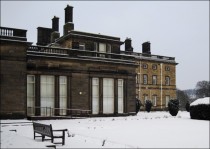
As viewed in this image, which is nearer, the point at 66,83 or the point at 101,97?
the point at 66,83

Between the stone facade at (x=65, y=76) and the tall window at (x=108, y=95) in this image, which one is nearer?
the stone facade at (x=65, y=76)

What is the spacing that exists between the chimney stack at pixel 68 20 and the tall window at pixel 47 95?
8.72 meters

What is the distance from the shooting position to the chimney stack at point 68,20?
35.8 m

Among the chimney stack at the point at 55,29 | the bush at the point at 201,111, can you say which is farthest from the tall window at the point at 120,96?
the chimney stack at the point at 55,29

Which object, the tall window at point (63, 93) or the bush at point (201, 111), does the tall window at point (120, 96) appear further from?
the bush at point (201, 111)

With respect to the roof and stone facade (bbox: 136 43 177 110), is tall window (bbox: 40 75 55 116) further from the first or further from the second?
stone facade (bbox: 136 43 177 110)

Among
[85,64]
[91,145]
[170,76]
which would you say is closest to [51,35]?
[85,64]

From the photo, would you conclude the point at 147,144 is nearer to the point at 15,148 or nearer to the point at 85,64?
the point at 15,148

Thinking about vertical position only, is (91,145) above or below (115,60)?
below

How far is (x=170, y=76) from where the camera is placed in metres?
56.1

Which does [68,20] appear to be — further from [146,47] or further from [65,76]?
[146,47]

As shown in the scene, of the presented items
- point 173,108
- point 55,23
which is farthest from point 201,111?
point 55,23

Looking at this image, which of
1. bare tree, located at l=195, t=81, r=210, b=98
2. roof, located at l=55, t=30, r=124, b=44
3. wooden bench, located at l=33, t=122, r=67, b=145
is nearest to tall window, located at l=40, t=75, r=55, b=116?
roof, located at l=55, t=30, r=124, b=44

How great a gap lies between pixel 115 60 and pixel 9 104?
43.2ft
